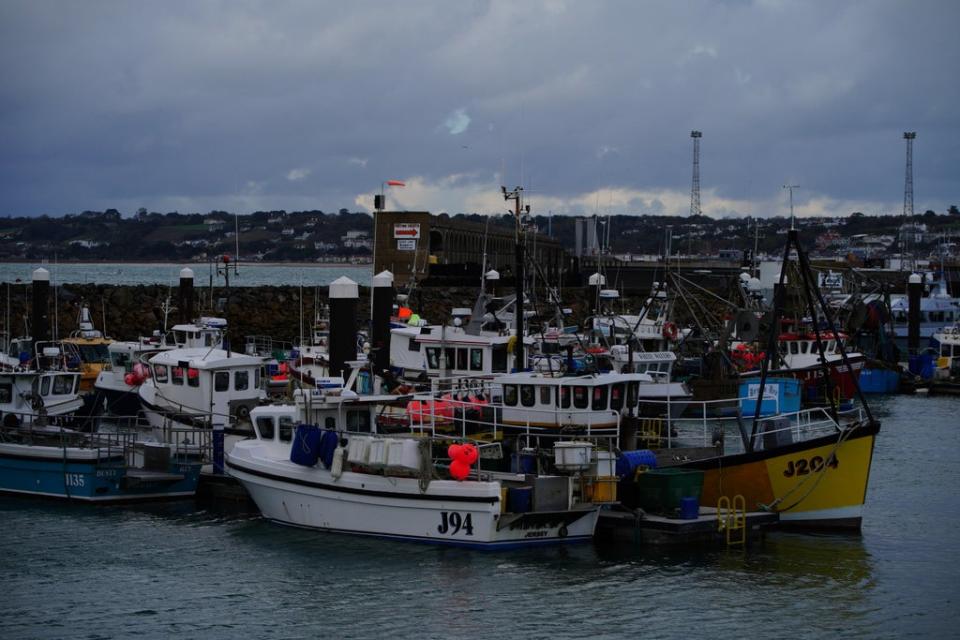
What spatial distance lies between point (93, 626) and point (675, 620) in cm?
→ 898

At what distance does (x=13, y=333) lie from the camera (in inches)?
2362

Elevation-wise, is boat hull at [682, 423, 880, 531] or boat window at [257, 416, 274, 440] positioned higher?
boat window at [257, 416, 274, 440]

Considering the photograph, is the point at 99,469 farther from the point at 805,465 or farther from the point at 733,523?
the point at 805,465

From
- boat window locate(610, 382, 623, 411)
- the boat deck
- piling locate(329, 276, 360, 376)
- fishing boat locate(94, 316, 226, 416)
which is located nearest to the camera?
the boat deck

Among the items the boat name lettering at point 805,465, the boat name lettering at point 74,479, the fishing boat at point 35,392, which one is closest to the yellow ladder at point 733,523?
the boat name lettering at point 805,465

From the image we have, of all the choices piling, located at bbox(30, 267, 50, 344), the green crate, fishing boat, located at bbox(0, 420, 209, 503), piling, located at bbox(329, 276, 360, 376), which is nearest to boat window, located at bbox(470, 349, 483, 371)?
piling, located at bbox(329, 276, 360, 376)

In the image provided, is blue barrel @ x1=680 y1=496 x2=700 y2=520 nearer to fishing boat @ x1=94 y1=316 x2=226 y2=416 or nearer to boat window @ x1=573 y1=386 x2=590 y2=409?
boat window @ x1=573 y1=386 x2=590 y2=409

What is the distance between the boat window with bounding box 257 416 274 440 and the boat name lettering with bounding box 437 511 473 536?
4.58 m

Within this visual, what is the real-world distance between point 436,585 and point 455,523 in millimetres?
1878

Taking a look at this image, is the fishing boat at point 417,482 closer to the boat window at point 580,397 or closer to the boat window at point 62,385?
the boat window at point 580,397

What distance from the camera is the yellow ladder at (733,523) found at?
23766mm

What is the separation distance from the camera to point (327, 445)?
24.2 m

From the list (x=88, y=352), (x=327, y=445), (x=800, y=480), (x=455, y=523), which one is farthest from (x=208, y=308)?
(x=800, y=480)

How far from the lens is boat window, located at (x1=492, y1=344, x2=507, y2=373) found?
108 ft
